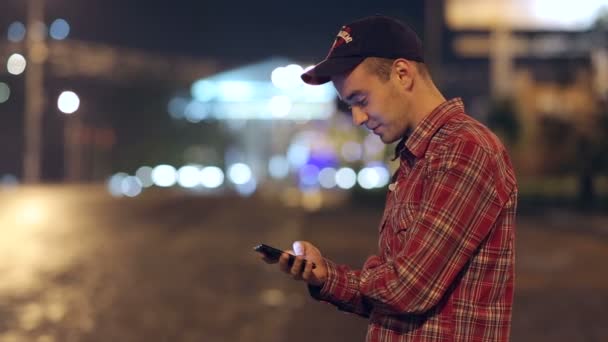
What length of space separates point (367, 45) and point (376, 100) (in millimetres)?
134

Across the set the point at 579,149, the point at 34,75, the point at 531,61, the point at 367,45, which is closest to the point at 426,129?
the point at 367,45

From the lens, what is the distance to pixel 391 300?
2.70 metres

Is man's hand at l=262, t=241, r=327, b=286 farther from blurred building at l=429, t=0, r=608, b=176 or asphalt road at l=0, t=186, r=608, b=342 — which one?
blurred building at l=429, t=0, r=608, b=176

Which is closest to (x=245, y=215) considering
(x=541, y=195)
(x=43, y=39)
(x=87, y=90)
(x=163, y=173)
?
(x=541, y=195)

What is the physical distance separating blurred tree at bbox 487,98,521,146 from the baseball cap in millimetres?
37540

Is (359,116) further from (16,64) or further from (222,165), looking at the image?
(222,165)

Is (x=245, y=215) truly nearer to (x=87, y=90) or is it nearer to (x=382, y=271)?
(x=382, y=271)

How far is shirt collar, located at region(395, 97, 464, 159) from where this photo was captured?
2.84 meters

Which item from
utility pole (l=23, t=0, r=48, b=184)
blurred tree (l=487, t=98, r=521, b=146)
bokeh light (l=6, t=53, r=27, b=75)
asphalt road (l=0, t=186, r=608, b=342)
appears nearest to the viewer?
asphalt road (l=0, t=186, r=608, b=342)

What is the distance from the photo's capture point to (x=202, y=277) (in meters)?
15.1

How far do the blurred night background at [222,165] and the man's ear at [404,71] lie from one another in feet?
1.83

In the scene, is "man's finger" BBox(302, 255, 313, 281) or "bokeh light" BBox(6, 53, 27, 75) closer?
"man's finger" BBox(302, 255, 313, 281)

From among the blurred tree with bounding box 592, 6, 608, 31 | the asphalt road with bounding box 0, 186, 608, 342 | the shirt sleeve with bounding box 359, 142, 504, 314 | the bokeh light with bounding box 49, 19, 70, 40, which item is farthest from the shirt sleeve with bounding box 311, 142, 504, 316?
the bokeh light with bounding box 49, 19, 70, 40

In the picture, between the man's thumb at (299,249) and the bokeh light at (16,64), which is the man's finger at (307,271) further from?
the bokeh light at (16,64)
